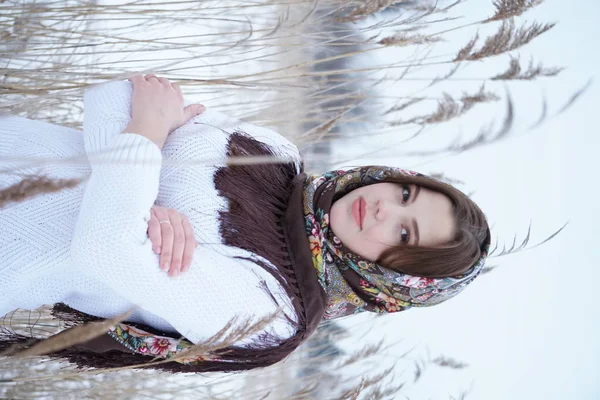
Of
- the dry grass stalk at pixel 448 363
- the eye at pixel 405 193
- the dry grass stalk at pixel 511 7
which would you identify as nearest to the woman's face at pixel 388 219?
the eye at pixel 405 193

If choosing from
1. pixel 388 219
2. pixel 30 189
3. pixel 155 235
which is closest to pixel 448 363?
pixel 388 219

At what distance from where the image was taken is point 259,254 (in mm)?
895

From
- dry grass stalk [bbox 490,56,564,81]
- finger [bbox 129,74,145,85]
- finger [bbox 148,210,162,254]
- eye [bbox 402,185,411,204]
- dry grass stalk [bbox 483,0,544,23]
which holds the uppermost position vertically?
dry grass stalk [bbox 483,0,544,23]

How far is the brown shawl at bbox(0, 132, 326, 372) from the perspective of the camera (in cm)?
90

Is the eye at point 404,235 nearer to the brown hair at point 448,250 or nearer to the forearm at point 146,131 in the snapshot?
the brown hair at point 448,250

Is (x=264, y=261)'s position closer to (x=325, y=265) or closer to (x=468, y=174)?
(x=325, y=265)

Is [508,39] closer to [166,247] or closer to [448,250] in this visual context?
[448,250]

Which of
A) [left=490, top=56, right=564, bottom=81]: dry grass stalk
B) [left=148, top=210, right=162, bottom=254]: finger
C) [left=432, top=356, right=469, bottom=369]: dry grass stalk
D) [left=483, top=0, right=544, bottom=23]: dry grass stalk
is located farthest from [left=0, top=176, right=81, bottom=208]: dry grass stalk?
[left=432, top=356, right=469, bottom=369]: dry grass stalk

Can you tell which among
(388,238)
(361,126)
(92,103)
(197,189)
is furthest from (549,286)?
(92,103)

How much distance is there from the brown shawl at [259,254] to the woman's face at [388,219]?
9 centimetres

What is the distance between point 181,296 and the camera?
77 centimetres

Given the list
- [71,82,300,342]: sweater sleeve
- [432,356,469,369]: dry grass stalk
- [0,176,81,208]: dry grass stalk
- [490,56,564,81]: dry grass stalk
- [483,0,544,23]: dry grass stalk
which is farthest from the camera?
[432,356,469,369]: dry grass stalk

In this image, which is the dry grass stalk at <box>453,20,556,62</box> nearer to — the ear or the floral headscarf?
the floral headscarf

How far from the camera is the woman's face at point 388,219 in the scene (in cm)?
97
